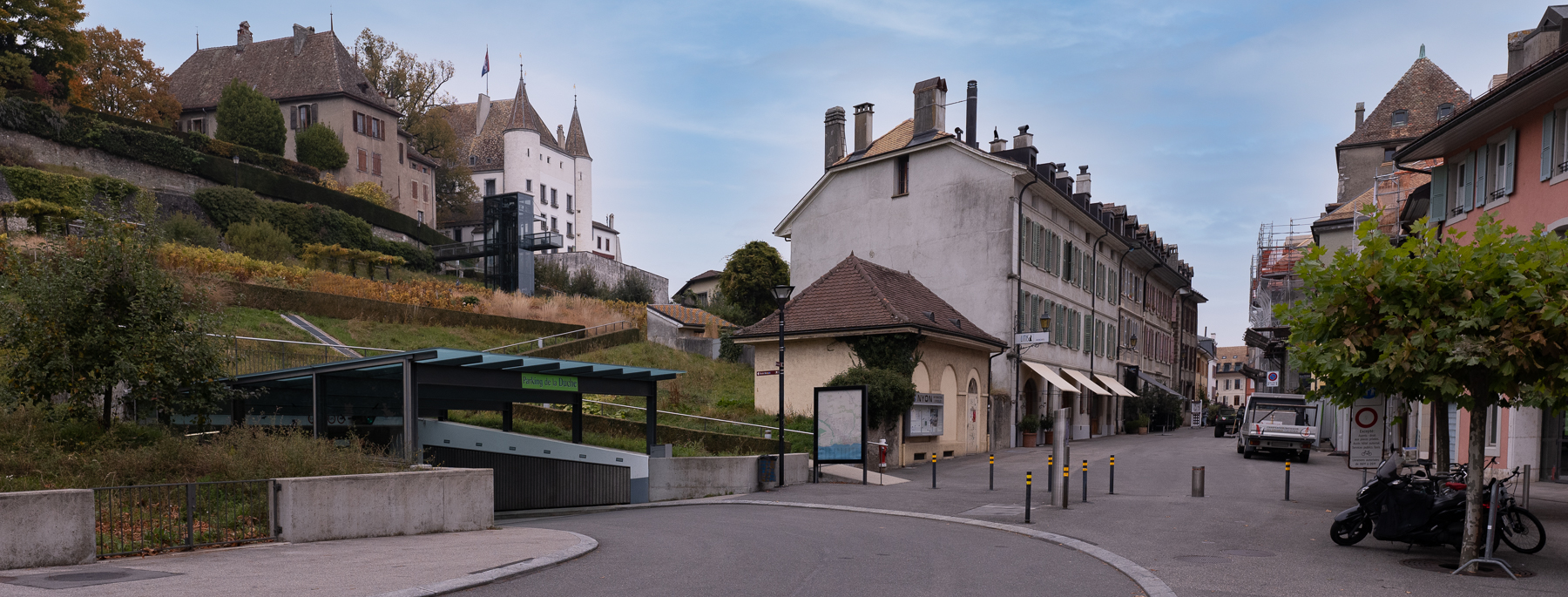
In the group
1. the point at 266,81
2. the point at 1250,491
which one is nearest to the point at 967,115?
the point at 1250,491

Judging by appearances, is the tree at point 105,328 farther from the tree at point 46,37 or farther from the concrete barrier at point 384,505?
the tree at point 46,37

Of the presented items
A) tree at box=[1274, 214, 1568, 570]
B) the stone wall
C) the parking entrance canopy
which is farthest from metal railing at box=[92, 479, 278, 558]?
the stone wall

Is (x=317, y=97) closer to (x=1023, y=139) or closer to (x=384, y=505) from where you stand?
(x=1023, y=139)

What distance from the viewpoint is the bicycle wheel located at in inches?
433

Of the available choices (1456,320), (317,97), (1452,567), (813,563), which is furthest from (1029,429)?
(317,97)

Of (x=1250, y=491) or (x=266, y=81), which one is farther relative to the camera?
(x=266, y=81)

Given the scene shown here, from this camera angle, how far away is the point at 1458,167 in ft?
75.7

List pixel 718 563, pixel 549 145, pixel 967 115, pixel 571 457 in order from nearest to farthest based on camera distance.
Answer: pixel 718 563 → pixel 571 457 → pixel 967 115 → pixel 549 145

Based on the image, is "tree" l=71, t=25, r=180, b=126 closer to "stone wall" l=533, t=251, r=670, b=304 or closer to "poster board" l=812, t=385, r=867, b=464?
"stone wall" l=533, t=251, r=670, b=304

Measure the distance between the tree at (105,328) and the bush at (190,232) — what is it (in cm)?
2704

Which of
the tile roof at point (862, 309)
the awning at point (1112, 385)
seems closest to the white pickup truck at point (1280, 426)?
the tile roof at point (862, 309)

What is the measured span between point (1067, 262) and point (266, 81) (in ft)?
182

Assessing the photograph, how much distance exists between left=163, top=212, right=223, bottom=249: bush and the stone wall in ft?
73.5

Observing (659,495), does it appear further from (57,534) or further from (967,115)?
(967,115)
